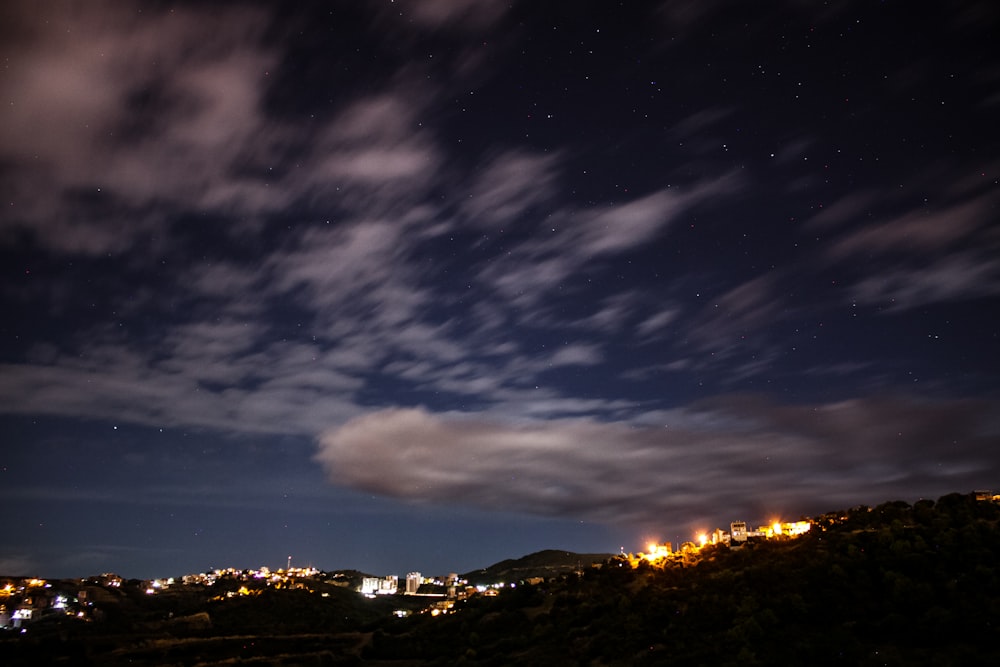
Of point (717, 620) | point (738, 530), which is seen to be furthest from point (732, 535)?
point (717, 620)

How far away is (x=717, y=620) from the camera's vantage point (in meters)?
41.5

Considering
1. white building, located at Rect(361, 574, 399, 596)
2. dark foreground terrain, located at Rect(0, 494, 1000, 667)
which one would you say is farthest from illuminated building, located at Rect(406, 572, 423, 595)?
A: dark foreground terrain, located at Rect(0, 494, 1000, 667)

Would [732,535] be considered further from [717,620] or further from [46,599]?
[46,599]

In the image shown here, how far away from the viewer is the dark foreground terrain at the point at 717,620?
33062 mm

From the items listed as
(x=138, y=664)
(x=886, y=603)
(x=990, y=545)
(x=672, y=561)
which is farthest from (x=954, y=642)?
(x=138, y=664)

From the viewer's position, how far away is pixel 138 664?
2253 inches

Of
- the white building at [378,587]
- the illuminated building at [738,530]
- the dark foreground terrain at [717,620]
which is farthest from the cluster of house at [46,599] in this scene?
the illuminated building at [738,530]

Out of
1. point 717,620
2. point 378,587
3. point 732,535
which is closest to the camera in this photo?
point 717,620

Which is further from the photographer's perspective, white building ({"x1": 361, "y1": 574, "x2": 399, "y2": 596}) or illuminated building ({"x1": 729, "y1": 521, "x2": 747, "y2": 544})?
white building ({"x1": 361, "y1": 574, "x2": 399, "y2": 596})

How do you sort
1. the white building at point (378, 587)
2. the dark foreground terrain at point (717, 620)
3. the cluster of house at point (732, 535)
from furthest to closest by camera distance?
1. the white building at point (378, 587)
2. the cluster of house at point (732, 535)
3. the dark foreground terrain at point (717, 620)

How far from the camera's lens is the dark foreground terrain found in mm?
33062

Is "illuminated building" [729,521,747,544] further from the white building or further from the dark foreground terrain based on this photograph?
the white building

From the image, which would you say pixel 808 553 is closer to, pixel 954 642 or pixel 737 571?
pixel 737 571

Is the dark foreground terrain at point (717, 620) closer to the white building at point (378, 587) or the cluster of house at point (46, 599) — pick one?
the cluster of house at point (46, 599)
